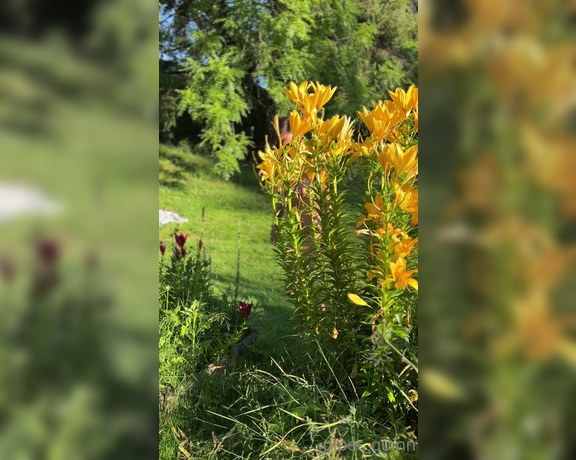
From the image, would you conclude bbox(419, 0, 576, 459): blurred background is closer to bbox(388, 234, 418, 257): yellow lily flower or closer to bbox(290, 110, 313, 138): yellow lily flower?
bbox(388, 234, 418, 257): yellow lily flower

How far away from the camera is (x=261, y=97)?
27.2 feet

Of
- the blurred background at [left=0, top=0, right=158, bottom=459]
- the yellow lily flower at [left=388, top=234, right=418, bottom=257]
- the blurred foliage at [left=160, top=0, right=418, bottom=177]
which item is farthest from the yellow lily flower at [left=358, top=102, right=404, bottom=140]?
the blurred foliage at [left=160, top=0, right=418, bottom=177]

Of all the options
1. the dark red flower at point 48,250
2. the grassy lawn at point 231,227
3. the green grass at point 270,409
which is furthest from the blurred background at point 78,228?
the grassy lawn at point 231,227

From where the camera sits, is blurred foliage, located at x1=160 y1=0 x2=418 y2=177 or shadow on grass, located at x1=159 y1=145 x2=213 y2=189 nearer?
blurred foliage, located at x1=160 y1=0 x2=418 y2=177

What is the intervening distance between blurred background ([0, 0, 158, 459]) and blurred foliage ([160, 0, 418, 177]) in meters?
6.52

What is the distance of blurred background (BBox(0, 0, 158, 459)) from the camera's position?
18.3 inches

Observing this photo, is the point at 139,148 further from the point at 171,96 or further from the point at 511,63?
the point at 171,96

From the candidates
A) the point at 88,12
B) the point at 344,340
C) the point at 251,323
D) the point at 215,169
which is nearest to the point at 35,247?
the point at 88,12

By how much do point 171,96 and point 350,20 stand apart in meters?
3.26

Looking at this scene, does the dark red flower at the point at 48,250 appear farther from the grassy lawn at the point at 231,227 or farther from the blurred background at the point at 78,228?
the grassy lawn at the point at 231,227

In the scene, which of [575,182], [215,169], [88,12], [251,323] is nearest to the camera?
[575,182]

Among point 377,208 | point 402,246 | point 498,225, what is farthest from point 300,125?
point 498,225

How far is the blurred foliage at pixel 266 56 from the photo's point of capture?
273 inches

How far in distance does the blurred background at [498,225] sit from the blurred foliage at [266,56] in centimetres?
671
